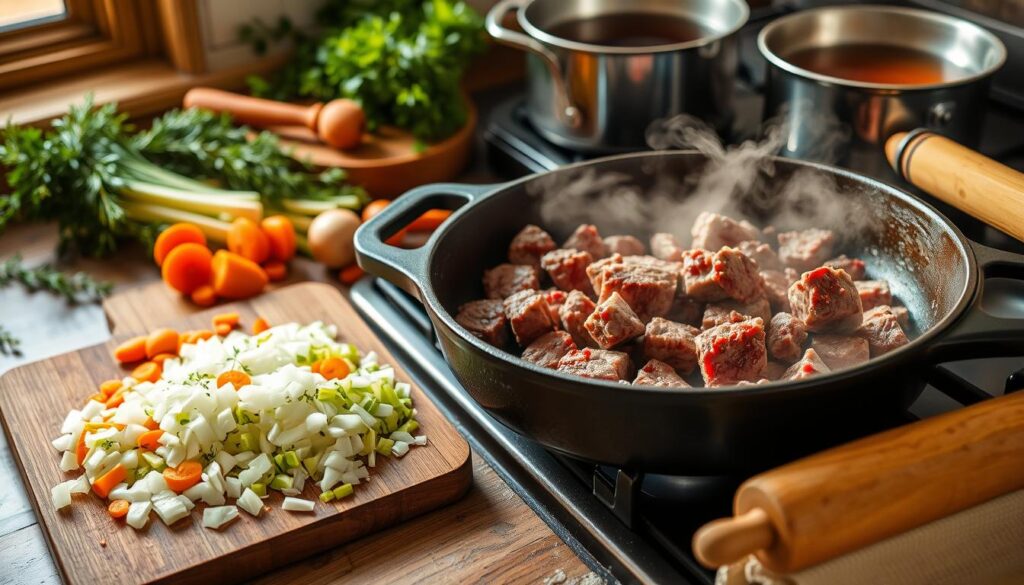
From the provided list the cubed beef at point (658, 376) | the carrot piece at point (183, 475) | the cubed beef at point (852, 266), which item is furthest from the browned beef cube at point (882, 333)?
the carrot piece at point (183, 475)

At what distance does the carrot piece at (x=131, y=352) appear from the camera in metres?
1.48

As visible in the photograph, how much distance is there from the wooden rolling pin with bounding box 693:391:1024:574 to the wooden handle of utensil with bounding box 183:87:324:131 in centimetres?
137

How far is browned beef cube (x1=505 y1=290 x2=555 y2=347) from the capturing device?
1.29 m

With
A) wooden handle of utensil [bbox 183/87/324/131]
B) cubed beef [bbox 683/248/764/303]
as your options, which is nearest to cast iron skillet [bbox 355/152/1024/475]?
cubed beef [bbox 683/248/764/303]

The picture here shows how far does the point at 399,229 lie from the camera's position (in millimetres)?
1385

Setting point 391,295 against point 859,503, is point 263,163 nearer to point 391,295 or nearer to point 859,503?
point 391,295

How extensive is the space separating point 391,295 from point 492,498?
0.48 meters

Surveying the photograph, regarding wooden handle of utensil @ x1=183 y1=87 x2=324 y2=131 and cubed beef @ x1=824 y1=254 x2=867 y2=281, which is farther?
wooden handle of utensil @ x1=183 y1=87 x2=324 y2=131

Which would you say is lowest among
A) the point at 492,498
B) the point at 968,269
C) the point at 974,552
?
the point at 492,498

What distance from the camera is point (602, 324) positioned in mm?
1212

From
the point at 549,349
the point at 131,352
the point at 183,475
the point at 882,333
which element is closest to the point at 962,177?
the point at 882,333

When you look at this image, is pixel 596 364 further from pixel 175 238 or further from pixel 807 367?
pixel 175 238

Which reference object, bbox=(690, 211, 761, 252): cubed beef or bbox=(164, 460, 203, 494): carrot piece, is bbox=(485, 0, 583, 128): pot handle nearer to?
bbox=(690, 211, 761, 252): cubed beef

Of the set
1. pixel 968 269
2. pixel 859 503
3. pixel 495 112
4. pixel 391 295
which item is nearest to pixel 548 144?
pixel 495 112
